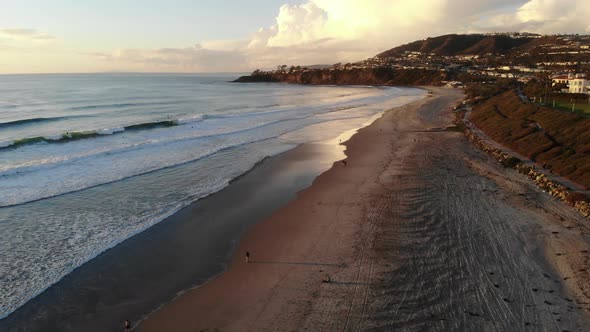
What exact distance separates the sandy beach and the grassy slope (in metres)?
2.42

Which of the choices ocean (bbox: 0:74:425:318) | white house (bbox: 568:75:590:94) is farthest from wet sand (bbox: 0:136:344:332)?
white house (bbox: 568:75:590:94)

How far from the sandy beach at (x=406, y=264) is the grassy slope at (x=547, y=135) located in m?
2.42

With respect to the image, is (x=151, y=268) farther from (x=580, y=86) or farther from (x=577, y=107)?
(x=580, y=86)

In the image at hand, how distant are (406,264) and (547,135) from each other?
1887 cm

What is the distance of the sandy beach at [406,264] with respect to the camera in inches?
373

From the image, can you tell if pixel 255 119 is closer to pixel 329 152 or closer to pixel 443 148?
pixel 329 152

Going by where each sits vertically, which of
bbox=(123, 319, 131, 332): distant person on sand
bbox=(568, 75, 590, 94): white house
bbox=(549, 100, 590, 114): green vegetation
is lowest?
bbox=(123, 319, 131, 332): distant person on sand

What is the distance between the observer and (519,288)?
34.5 feet

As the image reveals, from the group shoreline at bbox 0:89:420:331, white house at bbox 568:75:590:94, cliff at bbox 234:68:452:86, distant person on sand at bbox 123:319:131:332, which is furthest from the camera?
cliff at bbox 234:68:452:86

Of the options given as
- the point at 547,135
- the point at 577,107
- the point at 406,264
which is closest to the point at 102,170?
the point at 406,264

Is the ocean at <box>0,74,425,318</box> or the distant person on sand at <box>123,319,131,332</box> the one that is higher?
the ocean at <box>0,74,425,318</box>

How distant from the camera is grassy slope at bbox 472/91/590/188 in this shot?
1992 centimetres

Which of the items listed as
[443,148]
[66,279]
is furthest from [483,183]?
[66,279]

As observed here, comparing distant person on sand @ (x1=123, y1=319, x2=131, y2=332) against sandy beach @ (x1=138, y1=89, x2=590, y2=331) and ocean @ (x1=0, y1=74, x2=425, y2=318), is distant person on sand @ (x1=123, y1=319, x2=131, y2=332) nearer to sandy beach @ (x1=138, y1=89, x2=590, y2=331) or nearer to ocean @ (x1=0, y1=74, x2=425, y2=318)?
sandy beach @ (x1=138, y1=89, x2=590, y2=331)
